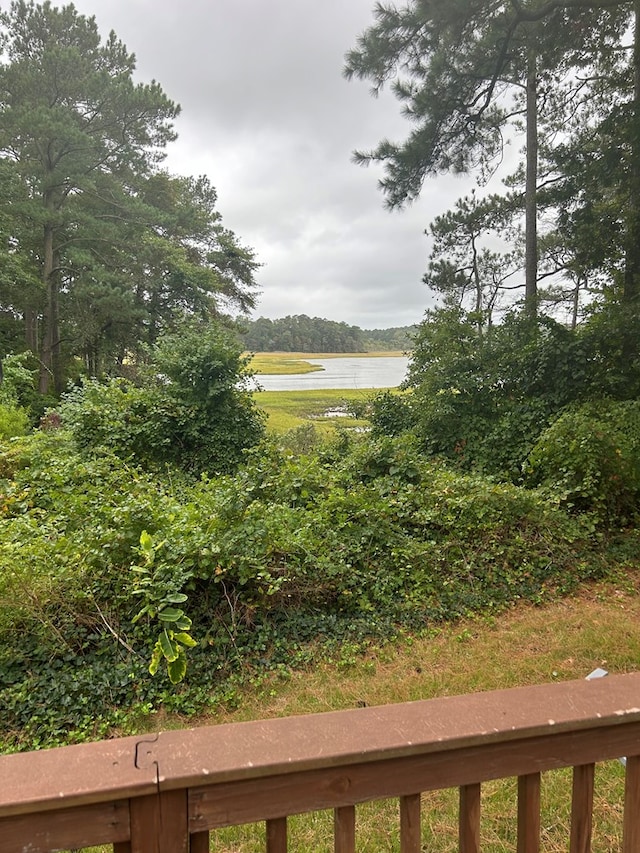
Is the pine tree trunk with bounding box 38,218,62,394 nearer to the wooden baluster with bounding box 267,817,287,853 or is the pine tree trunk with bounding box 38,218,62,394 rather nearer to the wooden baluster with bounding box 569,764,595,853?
the wooden baluster with bounding box 267,817,287,853

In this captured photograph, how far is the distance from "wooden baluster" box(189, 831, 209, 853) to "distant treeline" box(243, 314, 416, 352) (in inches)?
1492

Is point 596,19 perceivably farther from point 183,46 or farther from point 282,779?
point 282,779

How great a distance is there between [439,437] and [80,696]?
243 inches

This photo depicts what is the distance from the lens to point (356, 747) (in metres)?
0.76

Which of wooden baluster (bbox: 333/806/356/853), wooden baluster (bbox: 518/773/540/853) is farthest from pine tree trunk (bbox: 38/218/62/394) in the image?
wooden baluster (bbox: 518/773/540/853)

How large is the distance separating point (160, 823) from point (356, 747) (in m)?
0.31

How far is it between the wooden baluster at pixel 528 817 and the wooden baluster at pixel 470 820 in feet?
0.29

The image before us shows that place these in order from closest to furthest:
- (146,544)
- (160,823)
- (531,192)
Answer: (160,823), (146,544), (531,192)

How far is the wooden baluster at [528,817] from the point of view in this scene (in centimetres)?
85

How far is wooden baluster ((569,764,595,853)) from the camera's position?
2.84 feet

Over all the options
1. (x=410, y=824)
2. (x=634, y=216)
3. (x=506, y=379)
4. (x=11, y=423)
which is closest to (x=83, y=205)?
(x=11, y=423)

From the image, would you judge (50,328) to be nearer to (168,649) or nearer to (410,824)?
(168,649)

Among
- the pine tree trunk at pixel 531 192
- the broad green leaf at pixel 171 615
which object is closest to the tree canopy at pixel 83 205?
the pine tree trunk at pixel 531 192

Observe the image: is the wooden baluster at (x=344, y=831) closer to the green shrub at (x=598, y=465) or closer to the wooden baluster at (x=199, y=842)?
the wooden baluster at (x=199, y=842)
